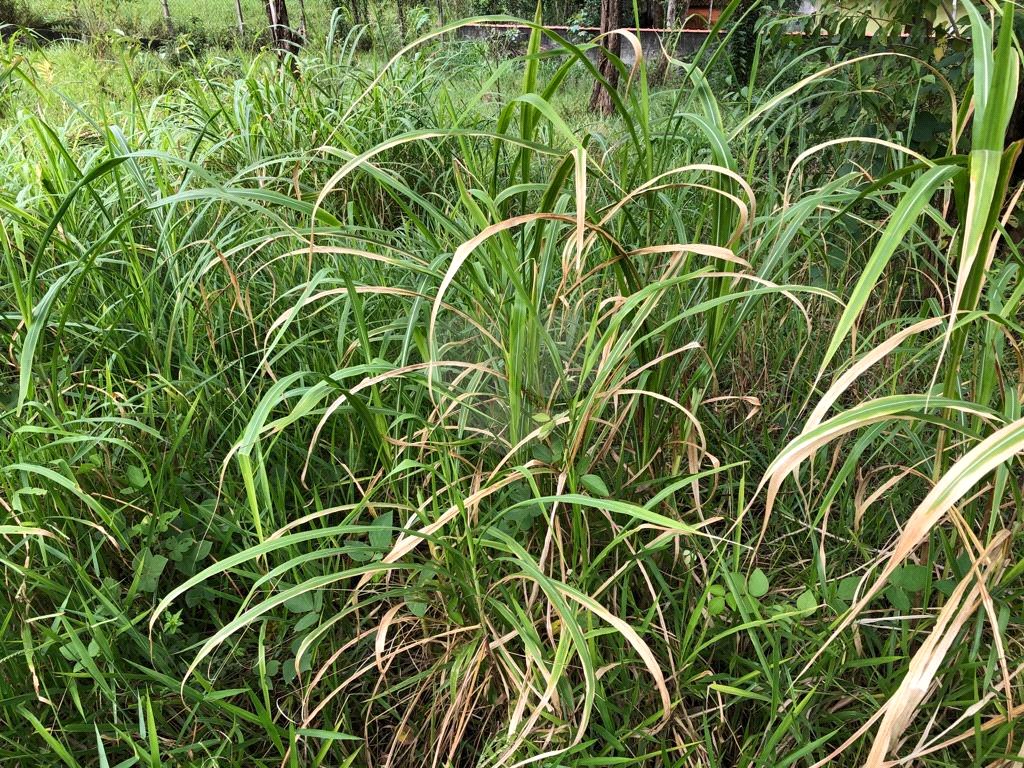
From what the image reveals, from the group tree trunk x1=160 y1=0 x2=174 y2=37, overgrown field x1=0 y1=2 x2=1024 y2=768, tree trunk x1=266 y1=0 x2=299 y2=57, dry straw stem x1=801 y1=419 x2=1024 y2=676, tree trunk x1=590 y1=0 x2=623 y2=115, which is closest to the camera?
dry straw stem x1=801 y1=419 x2=1024 y2=676

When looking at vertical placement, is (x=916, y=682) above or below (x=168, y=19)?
below

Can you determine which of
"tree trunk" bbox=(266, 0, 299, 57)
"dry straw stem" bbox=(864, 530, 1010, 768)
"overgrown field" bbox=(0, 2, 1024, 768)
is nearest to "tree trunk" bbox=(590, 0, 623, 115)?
"tree trunk" bbox=(266, 0, 299, 57)

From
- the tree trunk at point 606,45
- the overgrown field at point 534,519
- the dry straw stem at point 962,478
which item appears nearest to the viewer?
the dry straw stem at point 962,478

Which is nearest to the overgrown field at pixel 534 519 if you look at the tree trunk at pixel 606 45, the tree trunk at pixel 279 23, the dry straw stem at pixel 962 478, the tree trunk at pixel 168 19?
the dry straw stem at pixel 962 478

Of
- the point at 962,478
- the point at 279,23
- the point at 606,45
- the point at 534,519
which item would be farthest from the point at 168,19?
the point at 962,478

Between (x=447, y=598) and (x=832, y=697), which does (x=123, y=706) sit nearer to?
(x=447, y=598)

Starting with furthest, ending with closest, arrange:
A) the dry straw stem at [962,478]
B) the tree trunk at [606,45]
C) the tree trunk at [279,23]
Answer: the tree trunk at [606,45]
the tree trunk at [279,23]
the dry straw stem at [962,478]

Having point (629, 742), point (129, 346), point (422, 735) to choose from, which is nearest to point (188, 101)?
point (129, 346)

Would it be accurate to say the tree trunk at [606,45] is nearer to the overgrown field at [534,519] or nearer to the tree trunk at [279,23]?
the tree trunk at [279,23]

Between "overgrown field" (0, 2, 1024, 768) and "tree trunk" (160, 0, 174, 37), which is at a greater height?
"tree trunk" (160, 0, 174, 37)

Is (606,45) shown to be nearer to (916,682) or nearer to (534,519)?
(534,519)

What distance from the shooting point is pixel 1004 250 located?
2084mm

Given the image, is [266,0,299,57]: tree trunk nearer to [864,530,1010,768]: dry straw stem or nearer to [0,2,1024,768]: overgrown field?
[0,2,1024,768]: overgrown field

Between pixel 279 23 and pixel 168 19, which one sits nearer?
pixel 279 23
